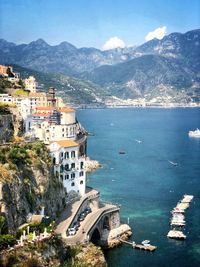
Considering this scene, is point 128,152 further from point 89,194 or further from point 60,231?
point 60,231

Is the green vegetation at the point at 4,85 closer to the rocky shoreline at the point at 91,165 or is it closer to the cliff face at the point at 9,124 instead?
the cliff face at the point at 9,124

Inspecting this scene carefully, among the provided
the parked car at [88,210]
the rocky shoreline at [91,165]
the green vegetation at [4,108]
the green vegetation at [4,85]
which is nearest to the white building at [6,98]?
the green vegetation at [4,85]

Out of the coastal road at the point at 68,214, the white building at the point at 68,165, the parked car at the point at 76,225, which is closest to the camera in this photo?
the coastal road at the point at 68,214

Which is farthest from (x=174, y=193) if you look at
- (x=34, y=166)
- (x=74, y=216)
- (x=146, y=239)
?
(x=34, y=166)

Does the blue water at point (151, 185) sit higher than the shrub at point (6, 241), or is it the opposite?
the shrub at point (6, 241)

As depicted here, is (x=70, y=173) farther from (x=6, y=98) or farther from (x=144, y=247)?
(x=6, y=98)

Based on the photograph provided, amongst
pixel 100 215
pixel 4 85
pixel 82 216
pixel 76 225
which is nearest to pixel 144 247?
pixel 100 215

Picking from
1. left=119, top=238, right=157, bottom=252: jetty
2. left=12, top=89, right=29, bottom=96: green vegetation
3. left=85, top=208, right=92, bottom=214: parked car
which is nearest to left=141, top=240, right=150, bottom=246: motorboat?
left=119, top=238, right=157, bottom=252: jetty
